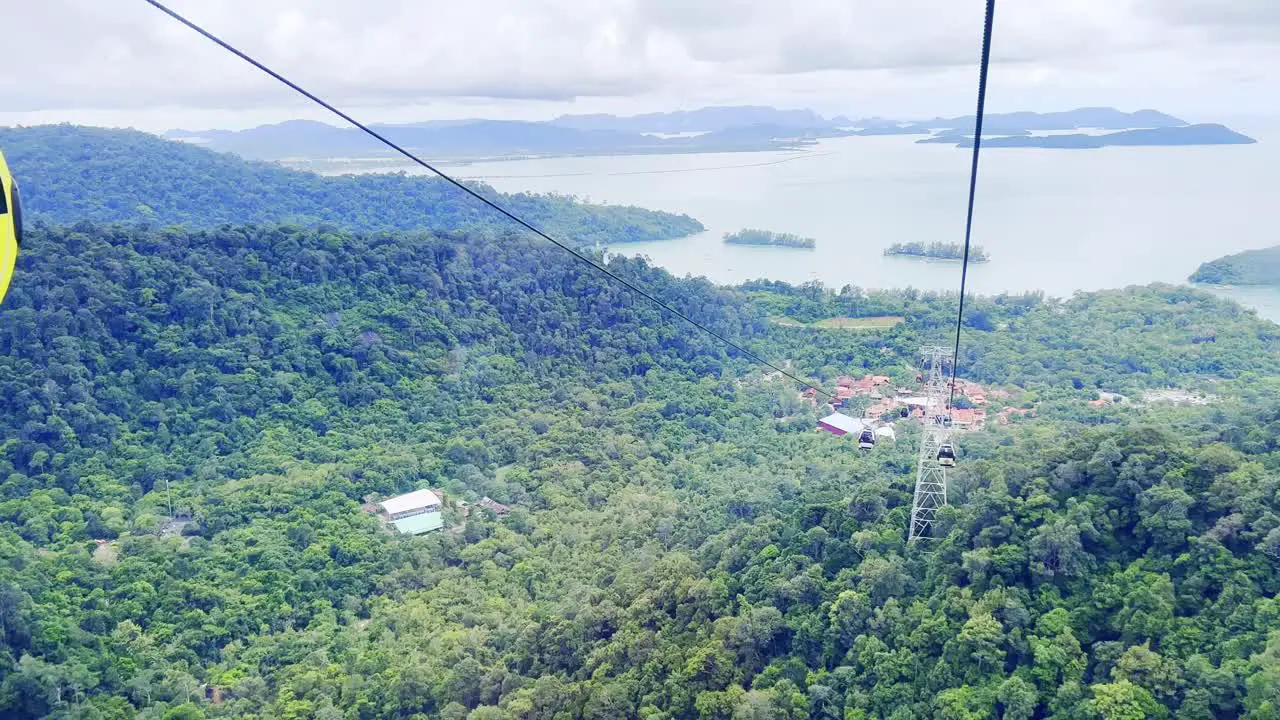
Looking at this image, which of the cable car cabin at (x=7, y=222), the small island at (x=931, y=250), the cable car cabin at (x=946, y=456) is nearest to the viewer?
the cable car cabin at (x=7, y=222)

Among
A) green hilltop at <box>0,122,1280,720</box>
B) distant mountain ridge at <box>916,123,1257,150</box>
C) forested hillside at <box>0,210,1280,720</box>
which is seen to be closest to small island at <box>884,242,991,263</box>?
green hilltop at <box>0,122,1280,720</box>

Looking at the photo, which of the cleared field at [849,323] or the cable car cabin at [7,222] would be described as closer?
the cable car cabin at [7,222]

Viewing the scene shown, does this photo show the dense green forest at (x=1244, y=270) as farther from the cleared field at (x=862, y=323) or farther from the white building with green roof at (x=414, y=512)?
the white building with green roof at (x=414, y=512)

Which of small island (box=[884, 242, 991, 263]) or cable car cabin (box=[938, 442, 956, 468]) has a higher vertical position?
cable car cabin (box=[938, 442, 956, 468])

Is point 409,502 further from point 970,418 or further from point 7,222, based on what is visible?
point 7,222

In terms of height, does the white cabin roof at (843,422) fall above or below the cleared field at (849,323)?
below

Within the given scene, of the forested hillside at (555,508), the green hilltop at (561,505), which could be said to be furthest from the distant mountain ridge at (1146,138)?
the forested hillside at (555,508)

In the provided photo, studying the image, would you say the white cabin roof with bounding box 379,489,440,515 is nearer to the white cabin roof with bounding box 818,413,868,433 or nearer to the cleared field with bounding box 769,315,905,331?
the white cabin roof with bounding box 818,413,868,433

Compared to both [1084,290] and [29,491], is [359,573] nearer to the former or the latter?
[29,491]
